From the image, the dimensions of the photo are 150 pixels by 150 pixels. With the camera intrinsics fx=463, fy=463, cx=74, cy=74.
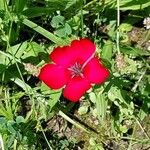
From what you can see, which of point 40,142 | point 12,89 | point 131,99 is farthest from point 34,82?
point 131,99

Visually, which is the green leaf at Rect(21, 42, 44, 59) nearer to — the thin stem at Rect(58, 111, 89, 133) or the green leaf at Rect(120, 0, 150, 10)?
the thin stem at Rect(58, 111, 89, 133)

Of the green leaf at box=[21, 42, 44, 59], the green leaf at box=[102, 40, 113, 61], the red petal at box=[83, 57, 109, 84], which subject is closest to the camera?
the red petal at box=[83, 57, 109, 84]

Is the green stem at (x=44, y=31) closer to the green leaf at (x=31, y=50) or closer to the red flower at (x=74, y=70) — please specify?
the green leaf at (x=31, y=50)

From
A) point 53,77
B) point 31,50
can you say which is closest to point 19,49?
point 31,50

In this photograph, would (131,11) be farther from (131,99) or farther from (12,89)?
→ (12,89)

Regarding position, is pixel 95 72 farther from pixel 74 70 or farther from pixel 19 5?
pixel 19 5

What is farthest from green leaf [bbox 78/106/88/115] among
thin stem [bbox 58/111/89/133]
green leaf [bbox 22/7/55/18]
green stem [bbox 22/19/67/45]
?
green leaf [bbox 22/7/55/18]
